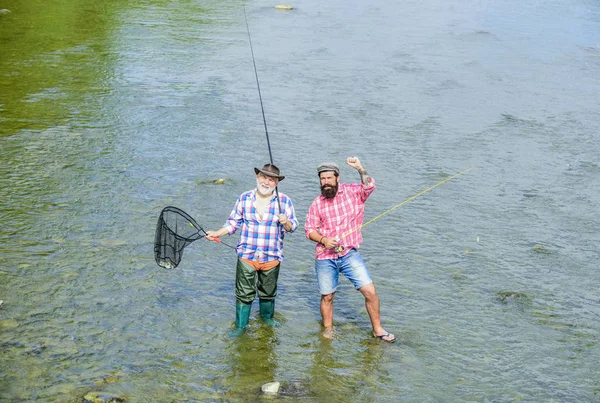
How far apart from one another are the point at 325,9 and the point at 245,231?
22346 millimetres

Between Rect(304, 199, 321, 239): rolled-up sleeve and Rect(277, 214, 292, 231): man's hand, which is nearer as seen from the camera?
Rect(277, 214, 292, 231): man's hand

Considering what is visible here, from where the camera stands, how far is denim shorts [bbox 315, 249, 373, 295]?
23.2ft

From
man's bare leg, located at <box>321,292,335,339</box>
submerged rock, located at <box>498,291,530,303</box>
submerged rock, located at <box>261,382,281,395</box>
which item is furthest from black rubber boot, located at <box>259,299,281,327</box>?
submerged rock, located at <box>498,291,530,303</box>

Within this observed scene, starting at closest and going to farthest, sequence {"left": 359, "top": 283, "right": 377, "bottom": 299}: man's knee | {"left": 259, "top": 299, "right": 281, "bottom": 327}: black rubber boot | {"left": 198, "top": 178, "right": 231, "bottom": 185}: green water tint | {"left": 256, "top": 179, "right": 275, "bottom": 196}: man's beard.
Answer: {"left": 256, "top": 179, "right": 275, "bottom": 196}: man's beard → {"left": 359, "top": 283, "right": 377, "bottom": 299}: man's knee → {"left": 259, "top": 299, "right": 281, "bottom": 327}: black rubber boot → {"left": 198, "top": 178, "right": 231, "bottom": 185}: green water tint

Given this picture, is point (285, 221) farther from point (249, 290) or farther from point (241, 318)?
point (241, 318)

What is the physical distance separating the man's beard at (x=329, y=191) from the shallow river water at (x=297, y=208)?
136 centimetres

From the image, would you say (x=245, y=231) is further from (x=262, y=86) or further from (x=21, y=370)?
(x=262, y=86)

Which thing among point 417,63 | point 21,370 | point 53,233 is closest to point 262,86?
point 417,63

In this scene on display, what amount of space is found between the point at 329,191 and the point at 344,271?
0.75m

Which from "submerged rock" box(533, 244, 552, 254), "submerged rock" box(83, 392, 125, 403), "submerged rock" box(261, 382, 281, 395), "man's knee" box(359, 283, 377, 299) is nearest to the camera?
"submerged rock" box(83, 392, 125, 403)

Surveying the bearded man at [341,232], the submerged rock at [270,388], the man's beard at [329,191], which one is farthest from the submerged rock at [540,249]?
the submerged rock at [270,388]

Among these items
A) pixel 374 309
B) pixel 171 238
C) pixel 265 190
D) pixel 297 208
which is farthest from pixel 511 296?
pixel 171 238

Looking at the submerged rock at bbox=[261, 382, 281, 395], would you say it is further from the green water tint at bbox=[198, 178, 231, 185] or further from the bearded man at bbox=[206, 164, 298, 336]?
the green water tint at bbox=[198, 178, 231, 185]

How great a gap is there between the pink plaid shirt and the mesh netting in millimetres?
1060
